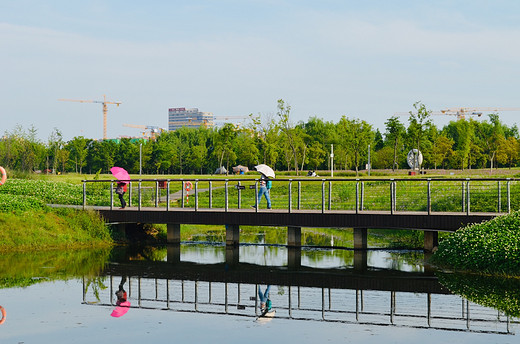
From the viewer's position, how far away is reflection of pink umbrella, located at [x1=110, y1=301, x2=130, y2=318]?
1533 centimetres

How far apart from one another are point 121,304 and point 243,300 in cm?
297

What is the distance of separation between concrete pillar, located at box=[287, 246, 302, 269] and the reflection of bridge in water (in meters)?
0.78

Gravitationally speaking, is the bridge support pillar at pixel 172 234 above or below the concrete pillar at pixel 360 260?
above

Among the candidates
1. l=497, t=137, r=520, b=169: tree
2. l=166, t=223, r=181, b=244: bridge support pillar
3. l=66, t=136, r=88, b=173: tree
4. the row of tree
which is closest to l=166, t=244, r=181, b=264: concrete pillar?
l=166, t=223, r=181, b=244: bridge support pillar

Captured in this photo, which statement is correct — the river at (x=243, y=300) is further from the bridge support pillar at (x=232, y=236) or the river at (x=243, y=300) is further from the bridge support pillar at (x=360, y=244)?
the bridge support pillar at (x=232, y=236)

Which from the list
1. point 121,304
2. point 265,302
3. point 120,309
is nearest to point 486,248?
point 265,302

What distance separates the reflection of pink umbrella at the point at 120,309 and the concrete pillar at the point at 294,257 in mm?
7674

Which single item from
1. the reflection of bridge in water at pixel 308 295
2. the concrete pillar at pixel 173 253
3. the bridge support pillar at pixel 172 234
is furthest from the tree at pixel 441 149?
the reflection of bridge in water at pixel 308 295

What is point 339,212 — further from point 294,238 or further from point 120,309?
point 120,309

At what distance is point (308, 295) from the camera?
58.3 feet

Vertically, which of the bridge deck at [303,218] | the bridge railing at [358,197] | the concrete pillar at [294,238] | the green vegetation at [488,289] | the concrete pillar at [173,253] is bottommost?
the concrete pillar at [173,253]

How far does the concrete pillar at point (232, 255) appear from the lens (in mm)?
24166

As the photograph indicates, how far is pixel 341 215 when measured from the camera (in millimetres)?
25047

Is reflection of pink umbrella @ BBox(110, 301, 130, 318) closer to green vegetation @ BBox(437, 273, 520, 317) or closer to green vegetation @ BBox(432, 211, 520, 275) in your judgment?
green vegetation @ BBox(437, 273, 520, 317)
